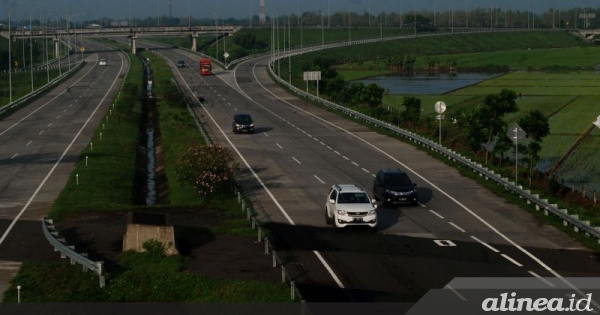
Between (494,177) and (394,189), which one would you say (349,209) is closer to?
(394,189)

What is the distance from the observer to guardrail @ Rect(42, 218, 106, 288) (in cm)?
2775

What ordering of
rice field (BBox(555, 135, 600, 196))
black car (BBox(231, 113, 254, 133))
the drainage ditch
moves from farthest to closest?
black car (BBox(231, 113, 254, 133))
the drainage ditch
rice field (BBox(555, 135, 600, 196))

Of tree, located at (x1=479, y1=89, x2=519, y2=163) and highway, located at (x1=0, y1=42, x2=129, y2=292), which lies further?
tree, located at (x1=479, y1=89, x2=519, y2=163)

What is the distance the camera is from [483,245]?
33594 mm

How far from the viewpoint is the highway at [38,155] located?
33656 millimetres

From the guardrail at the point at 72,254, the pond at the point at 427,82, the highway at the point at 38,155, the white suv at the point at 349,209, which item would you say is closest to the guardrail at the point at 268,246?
the white suv at the point at 349,209

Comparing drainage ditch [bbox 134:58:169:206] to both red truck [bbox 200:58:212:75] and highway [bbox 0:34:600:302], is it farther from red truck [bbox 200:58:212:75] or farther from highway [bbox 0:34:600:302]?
red truck [bbox 200:58:212:75]

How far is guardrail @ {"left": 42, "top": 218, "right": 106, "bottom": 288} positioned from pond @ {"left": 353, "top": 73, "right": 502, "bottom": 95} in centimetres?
8994

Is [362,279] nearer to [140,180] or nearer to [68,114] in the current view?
[140,180]

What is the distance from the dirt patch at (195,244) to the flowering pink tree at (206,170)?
9.07 ft

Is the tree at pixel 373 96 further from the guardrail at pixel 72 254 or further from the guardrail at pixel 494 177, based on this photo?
the guardrail at pixel 72 254

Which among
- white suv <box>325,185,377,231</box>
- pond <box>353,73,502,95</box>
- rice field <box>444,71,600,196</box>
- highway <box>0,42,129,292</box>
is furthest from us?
pond <box>353,73,502,95</box>

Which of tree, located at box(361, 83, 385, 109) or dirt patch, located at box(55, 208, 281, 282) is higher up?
tree, located at box(361, 83, 385, 109)

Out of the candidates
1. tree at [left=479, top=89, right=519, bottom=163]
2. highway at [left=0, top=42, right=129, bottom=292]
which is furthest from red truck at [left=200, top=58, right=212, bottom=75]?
tree at [left=479, top=89, right=519, bottom=163]
